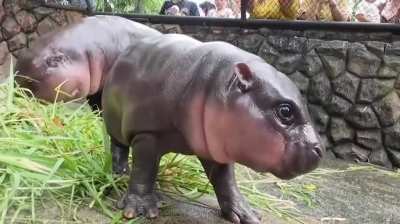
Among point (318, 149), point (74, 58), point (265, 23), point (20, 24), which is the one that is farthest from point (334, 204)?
point (20, 24)

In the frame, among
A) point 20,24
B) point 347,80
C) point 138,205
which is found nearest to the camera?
point 138,205

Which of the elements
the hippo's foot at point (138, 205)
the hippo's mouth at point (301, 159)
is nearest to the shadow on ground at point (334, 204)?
the hippo's foot at point (138, 205)

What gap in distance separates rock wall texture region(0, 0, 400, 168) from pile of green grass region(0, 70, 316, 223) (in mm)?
1406

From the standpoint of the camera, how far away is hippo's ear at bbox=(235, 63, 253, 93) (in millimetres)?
1252

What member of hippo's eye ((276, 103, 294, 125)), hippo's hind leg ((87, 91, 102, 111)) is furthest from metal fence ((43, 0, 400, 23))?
hippo's eye ((276, 103, 294, 125))

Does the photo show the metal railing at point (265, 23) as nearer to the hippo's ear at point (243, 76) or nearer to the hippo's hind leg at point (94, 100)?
the hippo's hind leg at point (94, 100)

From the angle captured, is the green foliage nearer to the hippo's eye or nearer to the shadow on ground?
the shadow on ground

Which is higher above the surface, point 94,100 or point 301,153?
point 301,153

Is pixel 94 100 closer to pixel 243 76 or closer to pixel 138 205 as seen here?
pixel 138 205

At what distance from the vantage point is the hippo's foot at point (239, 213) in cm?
155

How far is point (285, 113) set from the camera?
120 centimetres

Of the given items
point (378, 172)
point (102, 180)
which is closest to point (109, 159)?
point (102, 180)

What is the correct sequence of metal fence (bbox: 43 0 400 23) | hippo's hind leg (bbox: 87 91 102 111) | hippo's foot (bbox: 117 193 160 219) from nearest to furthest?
1. hippo's foot (bbox: 117 193 160 219)
2. hippo's hind leg (bbox: 87 91 102 111)
3. metal fence (bbox: 43 0 400 23)

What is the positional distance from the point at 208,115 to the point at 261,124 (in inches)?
6.1
